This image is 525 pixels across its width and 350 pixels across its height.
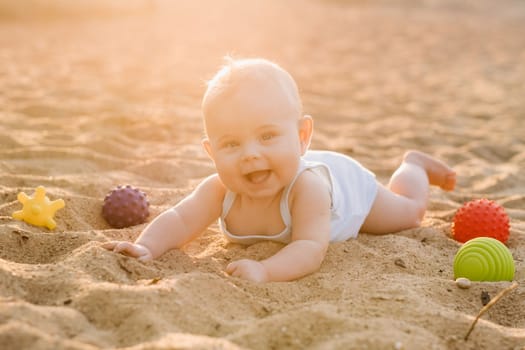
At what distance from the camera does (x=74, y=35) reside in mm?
11016

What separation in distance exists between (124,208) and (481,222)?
1747 millimetres

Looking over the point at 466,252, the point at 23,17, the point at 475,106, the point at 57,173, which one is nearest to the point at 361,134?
the point at 475,106

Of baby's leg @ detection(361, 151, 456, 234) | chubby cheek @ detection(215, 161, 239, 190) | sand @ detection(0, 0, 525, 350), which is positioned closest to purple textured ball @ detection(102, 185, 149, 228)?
sand @ detection(0, 0, 525, 350)

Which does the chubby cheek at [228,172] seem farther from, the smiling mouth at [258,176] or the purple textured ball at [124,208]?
the purple textured ball at [124,208]

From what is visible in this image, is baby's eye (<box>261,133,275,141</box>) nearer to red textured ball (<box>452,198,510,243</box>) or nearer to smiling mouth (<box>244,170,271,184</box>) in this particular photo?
smiling mouth (<box>244,170,271,184</box>)

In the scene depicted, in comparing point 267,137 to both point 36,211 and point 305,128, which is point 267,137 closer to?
point 305,128

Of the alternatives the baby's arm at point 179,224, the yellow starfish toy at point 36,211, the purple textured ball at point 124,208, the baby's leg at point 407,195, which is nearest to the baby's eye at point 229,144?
the baby's arm at point 179,224

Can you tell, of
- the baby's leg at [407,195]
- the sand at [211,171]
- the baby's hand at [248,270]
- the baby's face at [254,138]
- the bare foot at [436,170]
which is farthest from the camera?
the bare foot at [436,170]

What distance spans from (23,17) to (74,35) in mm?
2047

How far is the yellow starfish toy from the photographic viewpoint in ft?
9.99

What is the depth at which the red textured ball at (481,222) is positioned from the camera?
330cm

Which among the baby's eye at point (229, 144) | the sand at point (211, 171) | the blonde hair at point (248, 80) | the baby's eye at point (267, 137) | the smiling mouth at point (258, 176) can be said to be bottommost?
the sand at point (211, 171)

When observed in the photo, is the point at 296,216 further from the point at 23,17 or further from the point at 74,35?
the point at 23,17

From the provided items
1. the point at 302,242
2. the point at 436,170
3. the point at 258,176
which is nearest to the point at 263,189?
the point at 258,176
